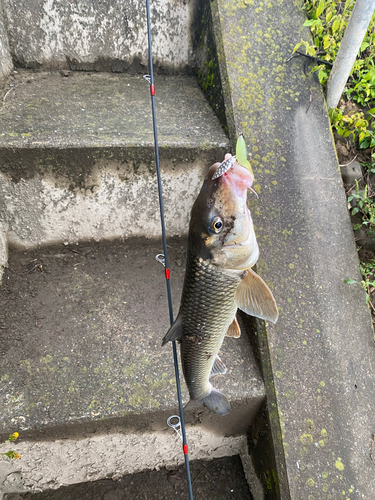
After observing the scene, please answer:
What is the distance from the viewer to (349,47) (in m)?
2.47

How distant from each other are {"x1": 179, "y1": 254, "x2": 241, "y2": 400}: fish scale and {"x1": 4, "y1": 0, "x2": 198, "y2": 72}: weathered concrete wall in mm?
2634

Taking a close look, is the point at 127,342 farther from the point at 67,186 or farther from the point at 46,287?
the point at 67,186

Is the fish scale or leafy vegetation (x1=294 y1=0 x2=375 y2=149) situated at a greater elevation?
leafy vegetation (x1=294 y1=0 x2=375 y2=149)

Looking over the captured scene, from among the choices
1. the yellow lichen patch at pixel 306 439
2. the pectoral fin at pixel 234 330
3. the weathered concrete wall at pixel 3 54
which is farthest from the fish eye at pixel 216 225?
the weathered concrete wall at pixel 3 54

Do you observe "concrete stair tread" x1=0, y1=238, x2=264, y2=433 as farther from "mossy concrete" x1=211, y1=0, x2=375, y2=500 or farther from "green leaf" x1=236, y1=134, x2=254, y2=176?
"green leaf" x1=236, y1=134, x2=254, y2=176

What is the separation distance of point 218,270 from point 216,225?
19 centimetres

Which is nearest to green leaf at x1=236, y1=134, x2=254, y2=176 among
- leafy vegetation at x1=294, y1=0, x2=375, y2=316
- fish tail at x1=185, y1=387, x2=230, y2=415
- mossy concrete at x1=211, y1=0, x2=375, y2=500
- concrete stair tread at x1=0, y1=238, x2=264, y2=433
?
fish tail at x1=185, y1=387, x2=230, y2=415

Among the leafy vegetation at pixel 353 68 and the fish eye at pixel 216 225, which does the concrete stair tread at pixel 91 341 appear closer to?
the fish eye at pixel 216 225

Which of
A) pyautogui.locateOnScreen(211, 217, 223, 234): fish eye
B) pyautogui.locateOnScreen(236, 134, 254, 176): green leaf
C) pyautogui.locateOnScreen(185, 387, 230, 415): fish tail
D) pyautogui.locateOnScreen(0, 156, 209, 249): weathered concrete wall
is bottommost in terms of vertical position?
pyautogui.locateOnScreen(185, 387, 230, 415): fish tail

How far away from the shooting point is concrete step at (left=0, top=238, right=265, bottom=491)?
2006 mm

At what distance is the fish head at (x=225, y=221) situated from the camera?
3.59 ft

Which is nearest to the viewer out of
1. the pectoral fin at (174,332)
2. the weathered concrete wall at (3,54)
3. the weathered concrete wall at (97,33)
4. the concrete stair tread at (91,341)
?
the pectoral fin at (174,332)

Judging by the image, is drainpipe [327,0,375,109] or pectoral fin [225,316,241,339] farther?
drainpipe [327,0,375,109]

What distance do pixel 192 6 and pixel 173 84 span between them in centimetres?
67
